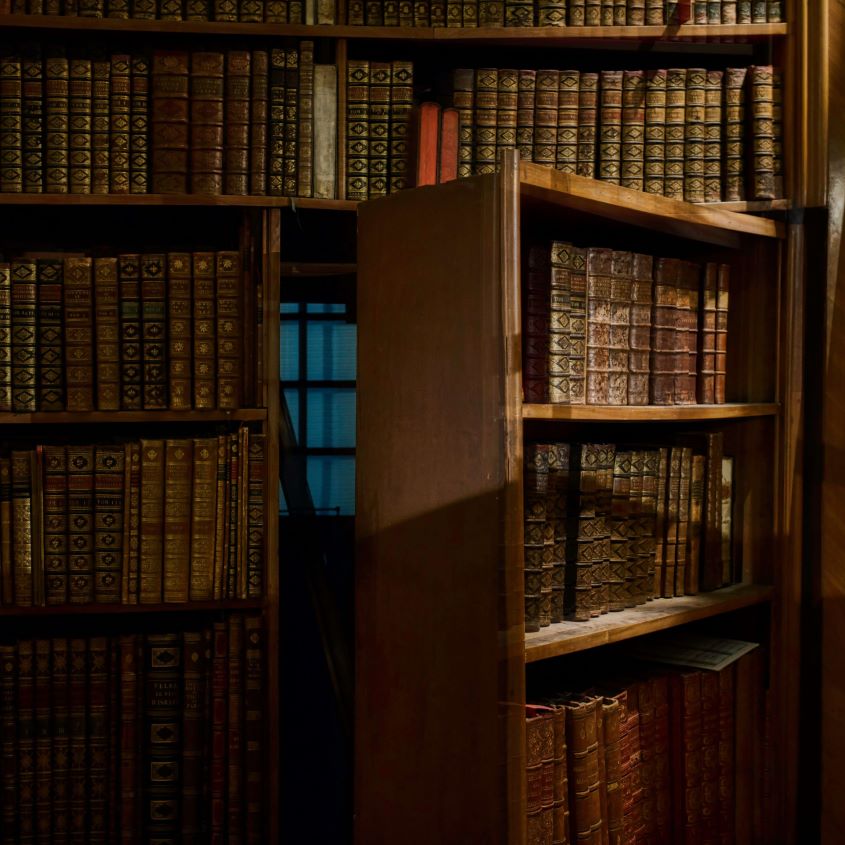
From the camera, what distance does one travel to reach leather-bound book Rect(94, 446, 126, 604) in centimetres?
166

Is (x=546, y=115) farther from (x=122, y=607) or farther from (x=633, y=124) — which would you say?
(x=122, y=607)

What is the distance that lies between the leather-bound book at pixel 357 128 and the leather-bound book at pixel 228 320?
0.88 ft

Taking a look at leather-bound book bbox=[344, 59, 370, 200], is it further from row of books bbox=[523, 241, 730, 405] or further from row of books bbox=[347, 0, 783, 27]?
row of books bbox=[523, 241, 730, 405]

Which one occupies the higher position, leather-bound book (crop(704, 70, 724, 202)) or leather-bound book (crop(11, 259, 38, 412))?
leather-bound book (crop(704, 70, 724, 202))

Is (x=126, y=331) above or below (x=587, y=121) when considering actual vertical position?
below

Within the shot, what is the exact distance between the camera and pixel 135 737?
1668 mm

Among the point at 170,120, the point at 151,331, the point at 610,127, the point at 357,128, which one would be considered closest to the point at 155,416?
the point at 151,331

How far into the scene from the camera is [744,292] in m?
1.78

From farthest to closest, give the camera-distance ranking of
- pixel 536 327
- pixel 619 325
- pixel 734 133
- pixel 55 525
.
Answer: pixel 734 133, pixel 55 525, pixel 619 325, pixel 536 327

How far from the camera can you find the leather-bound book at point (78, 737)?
1.66 metres

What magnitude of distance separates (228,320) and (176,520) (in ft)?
1.25

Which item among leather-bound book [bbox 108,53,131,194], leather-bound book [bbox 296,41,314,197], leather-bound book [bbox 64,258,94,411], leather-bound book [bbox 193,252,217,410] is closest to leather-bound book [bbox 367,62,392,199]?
leather-bound book [bbox 296,41,314,197]

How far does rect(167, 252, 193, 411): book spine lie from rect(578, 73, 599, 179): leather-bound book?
30.3 inches

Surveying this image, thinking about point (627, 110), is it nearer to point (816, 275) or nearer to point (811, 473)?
point (816, 275)
